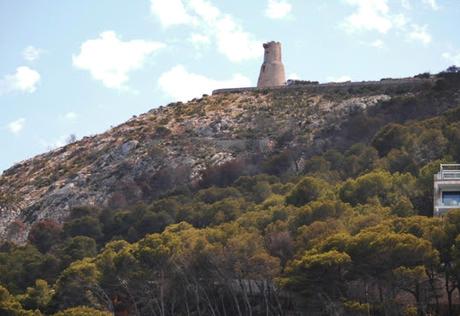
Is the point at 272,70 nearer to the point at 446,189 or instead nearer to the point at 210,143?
the point at 210,143

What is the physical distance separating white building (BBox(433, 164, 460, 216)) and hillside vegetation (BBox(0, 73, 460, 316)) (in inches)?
51.4

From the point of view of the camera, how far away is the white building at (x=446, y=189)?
167 ft

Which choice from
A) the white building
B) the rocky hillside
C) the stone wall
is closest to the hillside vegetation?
the rocky hillside

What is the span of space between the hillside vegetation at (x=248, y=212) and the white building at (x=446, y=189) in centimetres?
130

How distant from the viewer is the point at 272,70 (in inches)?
4205

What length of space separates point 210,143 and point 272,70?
658 inches

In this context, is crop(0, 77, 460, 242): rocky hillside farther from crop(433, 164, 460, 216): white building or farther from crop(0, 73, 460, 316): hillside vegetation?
crop(433, 164, 460, 216): white building

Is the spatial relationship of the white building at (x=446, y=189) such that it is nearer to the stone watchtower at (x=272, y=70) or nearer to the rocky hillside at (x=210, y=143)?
the rocky hillside at (x=210, y=143)

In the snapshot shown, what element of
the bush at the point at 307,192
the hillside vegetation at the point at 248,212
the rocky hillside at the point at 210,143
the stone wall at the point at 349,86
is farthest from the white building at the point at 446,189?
the stone wall at the point at 349,86

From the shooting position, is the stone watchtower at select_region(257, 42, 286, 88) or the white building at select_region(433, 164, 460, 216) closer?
the white building at select_region(433, 164, 460, 216)

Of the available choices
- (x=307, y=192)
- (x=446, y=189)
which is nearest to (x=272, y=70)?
(x=307, y=192)

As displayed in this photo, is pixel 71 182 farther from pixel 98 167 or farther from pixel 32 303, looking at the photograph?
pixel 32 303

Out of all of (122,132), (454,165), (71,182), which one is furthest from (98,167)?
(454,165)

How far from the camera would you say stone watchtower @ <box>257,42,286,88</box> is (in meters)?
105
